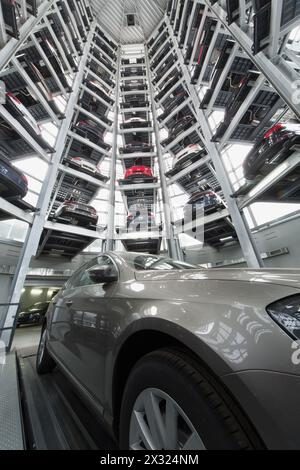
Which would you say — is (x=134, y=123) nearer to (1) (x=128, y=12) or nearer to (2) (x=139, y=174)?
(2) (x=139, y=174)

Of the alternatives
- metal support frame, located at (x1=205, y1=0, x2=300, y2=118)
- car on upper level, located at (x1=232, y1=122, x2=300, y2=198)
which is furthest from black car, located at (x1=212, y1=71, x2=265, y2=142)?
car on upper level, located at (x1=232, y1=122, x2=300, y2=198)

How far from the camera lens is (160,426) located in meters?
0.76

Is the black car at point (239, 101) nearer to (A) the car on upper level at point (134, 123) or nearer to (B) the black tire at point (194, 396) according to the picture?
(B) the black tire at point (194, 396)

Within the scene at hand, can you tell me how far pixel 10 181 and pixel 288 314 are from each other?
5251 mm

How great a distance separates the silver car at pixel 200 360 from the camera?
505 millimetres

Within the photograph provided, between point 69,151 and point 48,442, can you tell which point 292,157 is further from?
point 69,151

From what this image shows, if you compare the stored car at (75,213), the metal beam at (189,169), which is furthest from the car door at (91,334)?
the metal beam at (189,169)

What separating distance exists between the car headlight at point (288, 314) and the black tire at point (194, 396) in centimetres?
29

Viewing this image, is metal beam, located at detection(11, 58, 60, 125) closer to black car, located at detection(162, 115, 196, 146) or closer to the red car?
the red car

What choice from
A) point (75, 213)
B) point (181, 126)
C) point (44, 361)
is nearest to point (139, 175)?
point (181, 126)

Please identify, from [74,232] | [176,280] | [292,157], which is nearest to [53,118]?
[74,232]

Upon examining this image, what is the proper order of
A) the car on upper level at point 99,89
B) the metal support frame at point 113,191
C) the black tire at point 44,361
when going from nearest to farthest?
1. the black tire at point 44,361
2. the metal support frame at point 113,191
3. the car on upper level at point 99,89

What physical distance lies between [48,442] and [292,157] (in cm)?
461
